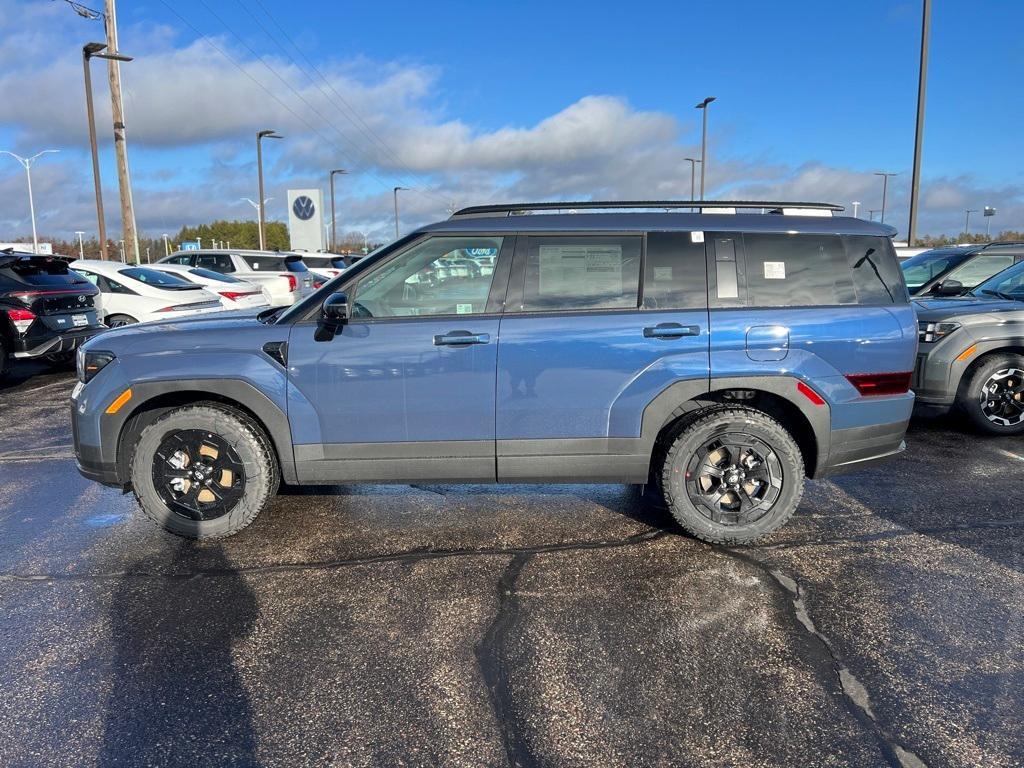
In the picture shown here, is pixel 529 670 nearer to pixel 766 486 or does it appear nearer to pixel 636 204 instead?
pixel 766 486

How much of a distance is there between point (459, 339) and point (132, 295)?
947 cm

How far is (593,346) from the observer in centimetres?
380

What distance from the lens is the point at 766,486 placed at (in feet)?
13.1

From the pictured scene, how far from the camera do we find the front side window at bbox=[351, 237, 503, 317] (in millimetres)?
3943

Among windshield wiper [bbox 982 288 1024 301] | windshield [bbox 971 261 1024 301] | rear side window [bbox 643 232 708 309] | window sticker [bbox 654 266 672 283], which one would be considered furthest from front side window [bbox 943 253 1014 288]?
window sticker [bbox 654 266 672 283]

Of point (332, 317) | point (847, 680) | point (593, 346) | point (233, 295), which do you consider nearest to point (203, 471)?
point (332, 317)

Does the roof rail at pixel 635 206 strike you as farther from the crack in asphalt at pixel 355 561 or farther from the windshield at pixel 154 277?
the windshield at pixel 154 277

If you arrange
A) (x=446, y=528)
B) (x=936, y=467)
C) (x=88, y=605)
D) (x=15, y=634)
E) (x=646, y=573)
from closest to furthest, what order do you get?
(x=15, y=634) → (x=88, y=605) → (x=646, y=573) → (x=446, y=528) → (x=936, y=467)

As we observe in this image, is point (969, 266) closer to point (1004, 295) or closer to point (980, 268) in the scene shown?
point (980, 268)

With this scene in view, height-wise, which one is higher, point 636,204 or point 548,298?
point 636,204

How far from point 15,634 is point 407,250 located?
265 centimetres

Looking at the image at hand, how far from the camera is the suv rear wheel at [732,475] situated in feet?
12.9

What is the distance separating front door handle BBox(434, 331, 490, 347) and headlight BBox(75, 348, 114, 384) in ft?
6.30

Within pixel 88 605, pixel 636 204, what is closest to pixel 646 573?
pixel 636 204
